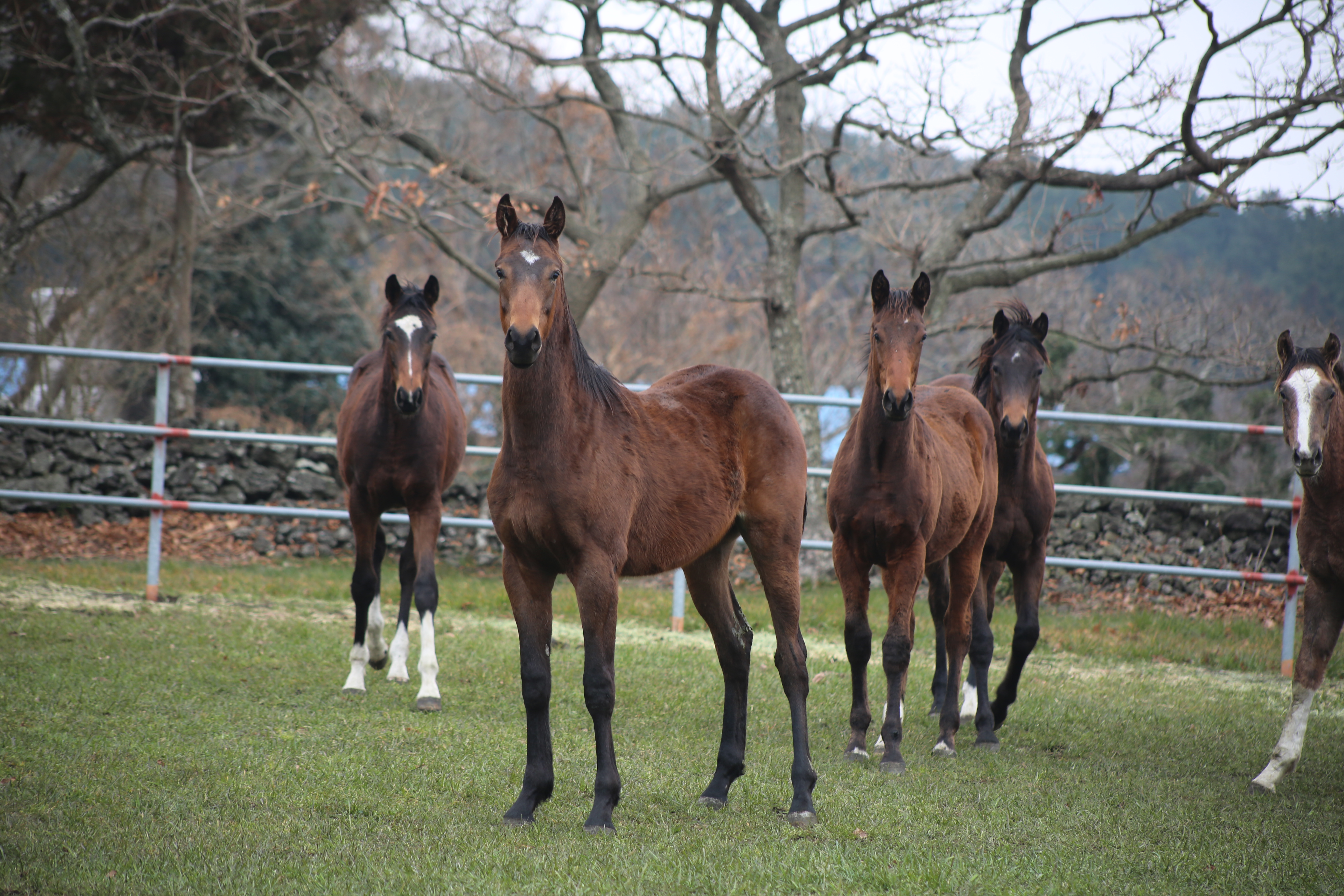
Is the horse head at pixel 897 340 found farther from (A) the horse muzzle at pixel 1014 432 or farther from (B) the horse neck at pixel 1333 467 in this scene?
(B) the horse neck at pixel 1333 467

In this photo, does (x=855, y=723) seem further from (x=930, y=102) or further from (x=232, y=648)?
(x=930, y=102)

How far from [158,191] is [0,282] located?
12.0 ft

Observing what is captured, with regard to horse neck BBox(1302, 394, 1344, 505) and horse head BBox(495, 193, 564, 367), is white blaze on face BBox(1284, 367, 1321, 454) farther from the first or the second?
horse head BBox(495, 193, 564, 367)

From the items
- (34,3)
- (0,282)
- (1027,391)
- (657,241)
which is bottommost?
(1027,391)

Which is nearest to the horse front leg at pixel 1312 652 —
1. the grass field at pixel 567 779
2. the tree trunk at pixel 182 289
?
the grass field at pixel 567 779

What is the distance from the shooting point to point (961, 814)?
3.62m

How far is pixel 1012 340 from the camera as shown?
530 cm

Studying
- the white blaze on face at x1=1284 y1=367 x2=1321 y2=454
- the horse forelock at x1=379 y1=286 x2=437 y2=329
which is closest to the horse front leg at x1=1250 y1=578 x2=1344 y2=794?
the white blaze on face at x1=1284 y1=367 x2=1321 y2=454

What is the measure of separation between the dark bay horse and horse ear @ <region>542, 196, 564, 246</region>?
273cm

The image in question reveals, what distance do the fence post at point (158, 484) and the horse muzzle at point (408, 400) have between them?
10.1 feet

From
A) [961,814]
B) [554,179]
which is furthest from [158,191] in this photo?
[961,814]

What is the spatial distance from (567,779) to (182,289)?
11.6 metres

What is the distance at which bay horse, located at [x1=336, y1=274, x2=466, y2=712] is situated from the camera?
520 cm

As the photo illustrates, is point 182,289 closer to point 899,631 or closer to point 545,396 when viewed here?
point 545,396
